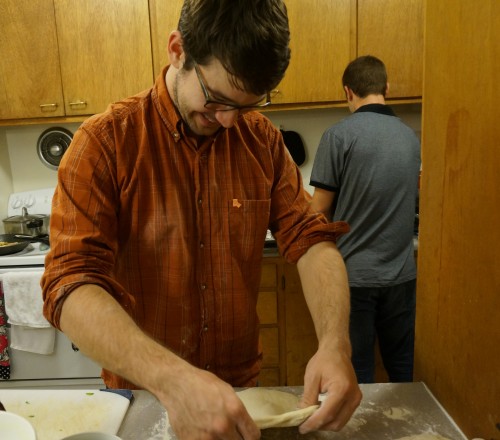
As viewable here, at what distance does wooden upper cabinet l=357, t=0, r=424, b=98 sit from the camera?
2400 mm

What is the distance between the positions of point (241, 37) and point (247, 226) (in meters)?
0.46

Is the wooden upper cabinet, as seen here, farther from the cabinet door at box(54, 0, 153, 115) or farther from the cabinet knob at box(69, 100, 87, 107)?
the cabinet knob at box(69, 100, 87, 107)

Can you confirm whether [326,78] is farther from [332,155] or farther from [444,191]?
[444,191]

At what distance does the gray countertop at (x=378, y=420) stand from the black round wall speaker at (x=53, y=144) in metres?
2.17

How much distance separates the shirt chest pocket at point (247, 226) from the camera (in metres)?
1.12

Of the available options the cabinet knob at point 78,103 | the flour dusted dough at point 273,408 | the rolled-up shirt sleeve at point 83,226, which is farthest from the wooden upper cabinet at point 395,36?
the flour dusted dough at point 273,408

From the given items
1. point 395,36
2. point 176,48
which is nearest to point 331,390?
point 176,48

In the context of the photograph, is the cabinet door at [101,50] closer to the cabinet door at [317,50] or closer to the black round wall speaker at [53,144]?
the black round wall speaker at [53,144]

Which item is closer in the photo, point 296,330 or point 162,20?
point 296,330

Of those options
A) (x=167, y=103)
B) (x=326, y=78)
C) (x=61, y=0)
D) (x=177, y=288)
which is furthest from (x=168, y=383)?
(x=61, y=0)

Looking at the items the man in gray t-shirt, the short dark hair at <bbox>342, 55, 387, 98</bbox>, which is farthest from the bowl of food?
the short dark hair at <bbox>342, 55, 387, 98</bbox>

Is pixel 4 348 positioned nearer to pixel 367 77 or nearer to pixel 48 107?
pixel 48 107

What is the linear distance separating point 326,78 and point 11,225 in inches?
71.3

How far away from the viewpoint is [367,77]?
2047 millimetres
